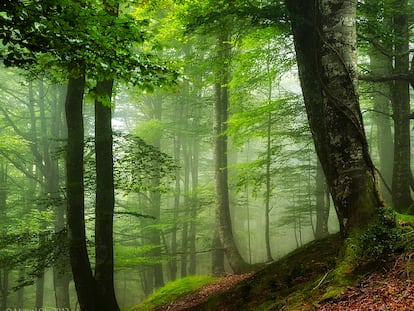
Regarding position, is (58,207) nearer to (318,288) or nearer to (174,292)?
(174,292)

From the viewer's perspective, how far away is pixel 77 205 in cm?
659

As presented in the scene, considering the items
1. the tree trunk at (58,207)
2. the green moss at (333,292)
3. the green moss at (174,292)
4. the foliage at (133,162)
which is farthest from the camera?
the tree trunk at (58,207)

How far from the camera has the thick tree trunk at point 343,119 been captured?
12.2ft

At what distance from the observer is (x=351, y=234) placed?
361cm

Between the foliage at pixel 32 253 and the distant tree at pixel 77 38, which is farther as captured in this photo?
the foliage at pixel 32 253

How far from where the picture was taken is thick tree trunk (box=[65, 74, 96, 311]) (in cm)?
644

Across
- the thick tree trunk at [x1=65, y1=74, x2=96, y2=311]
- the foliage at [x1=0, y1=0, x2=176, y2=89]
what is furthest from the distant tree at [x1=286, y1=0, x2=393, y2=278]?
the thick tree trunk at [x1=65, y1=74, x2=96, y2=311]

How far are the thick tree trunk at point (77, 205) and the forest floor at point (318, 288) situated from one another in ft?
7.89

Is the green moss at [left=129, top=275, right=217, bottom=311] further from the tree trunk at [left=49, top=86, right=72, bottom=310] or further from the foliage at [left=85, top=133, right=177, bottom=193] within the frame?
the tree trunk at [left=49, top=86, right=72, bottom=310]

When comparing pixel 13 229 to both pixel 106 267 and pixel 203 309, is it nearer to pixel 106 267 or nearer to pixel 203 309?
pixel 106 267

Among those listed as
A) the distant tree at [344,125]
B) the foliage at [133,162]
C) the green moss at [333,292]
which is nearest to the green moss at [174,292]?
the foliage at [133,162]

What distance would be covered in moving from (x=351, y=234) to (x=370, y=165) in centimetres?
83

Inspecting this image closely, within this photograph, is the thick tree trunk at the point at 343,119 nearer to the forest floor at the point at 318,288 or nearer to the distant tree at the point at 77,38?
the forest floor at the point at 318,288

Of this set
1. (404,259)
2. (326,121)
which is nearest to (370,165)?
(326,121)
